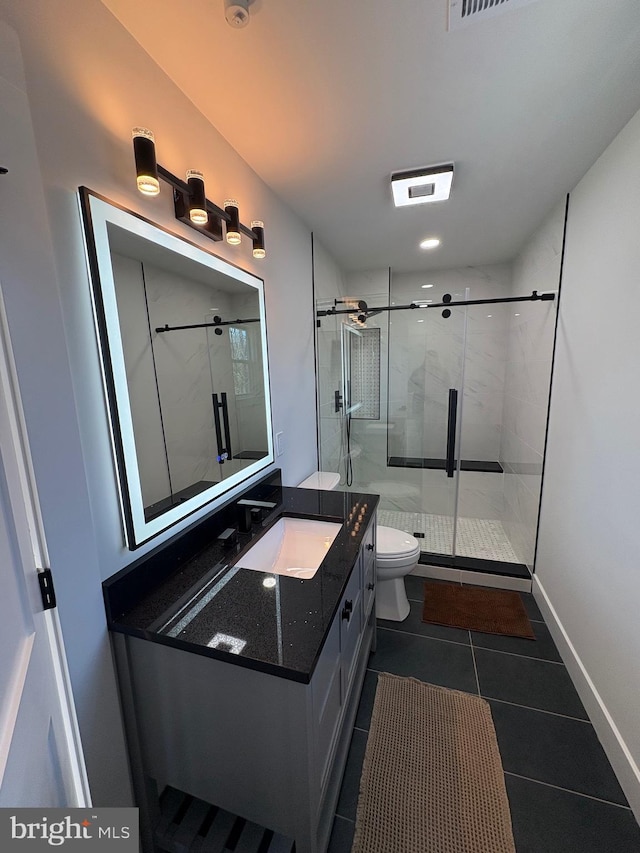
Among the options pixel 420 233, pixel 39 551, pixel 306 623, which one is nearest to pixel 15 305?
pixel 39 551

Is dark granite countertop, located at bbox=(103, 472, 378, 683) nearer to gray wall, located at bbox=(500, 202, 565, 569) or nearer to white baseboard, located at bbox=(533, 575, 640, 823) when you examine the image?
white baseboard, located at bbox=(533, 575, 640, 823)

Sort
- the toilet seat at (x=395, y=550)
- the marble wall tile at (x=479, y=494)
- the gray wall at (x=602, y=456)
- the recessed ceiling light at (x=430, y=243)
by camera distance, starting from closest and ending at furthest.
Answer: the gray wall at (x=602, y=456), the toilet seat at (x=395, y=550), the recessed ceiling light at (x=430, y=243), the marble wall tile at (x=479, y=494)

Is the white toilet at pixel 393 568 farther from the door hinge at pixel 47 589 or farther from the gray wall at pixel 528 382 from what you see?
the door hinge at pixel 47 589

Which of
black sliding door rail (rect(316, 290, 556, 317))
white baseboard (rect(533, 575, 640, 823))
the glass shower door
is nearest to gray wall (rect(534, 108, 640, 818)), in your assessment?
white baseboard (rect(533, 575, 640, 823))

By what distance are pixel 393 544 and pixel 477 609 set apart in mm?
795

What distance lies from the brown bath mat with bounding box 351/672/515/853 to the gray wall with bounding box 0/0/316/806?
889 millimetres

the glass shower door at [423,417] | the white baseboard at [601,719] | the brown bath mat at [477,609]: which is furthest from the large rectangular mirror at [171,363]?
the glass shower door at [423,417]

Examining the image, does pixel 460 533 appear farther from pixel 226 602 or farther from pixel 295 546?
pixel 226 602

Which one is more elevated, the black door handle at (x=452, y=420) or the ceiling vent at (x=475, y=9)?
the ceiling vent at (x=475, y=9)

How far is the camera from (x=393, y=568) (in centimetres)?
196

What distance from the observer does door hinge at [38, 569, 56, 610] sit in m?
0.73

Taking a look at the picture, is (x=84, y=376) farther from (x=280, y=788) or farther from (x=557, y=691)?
(x=557, y=691)

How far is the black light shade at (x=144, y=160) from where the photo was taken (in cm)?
93

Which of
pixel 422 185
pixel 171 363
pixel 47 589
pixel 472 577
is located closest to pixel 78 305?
pixel 171 363
